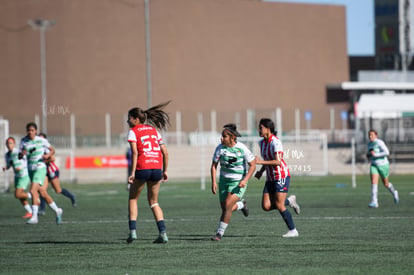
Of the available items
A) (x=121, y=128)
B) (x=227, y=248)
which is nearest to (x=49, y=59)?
(x=121, y=128)

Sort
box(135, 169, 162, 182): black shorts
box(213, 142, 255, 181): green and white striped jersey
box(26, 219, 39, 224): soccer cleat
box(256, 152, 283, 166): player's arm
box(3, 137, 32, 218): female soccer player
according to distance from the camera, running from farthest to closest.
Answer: box(3, 137, 32, 218): female soccer player, box(26, 219, 39, 224): soccer cleat, box(213, 142, 255, 181): green and white striped jersey, box(256, 152, 283, 166): player's arm, box(135, 169, 162, 182): black shorts

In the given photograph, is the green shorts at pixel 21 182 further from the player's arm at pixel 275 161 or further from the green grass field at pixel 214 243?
the player's arm at pixel 275 161

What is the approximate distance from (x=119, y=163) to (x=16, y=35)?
72.5 feet

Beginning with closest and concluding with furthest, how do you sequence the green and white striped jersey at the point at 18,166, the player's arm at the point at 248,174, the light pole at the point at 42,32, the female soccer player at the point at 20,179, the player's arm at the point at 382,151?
1. the player's arm at the point at 248,174
2. the female soccer player at the point at 20,179
3. the green and white striped jersey at the point at 18,166
4. the player's arm at the point at 382,151
5. the light pole at the point at 42,32

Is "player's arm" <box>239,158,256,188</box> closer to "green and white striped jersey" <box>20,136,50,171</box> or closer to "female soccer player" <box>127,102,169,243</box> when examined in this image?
"female soccer player" <box>127,102,169,243</box>

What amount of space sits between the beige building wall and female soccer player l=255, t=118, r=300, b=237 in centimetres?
4052

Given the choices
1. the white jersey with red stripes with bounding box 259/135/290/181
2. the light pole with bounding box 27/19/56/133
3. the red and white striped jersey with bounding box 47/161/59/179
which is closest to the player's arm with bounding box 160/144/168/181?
the white jersey with red stripes with bounding box 259/135/290/181

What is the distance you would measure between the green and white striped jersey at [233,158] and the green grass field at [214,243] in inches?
41.3

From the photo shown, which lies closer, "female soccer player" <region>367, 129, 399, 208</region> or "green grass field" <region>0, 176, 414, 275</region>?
"green grass field" <region>0, 176, 414, 275</region>

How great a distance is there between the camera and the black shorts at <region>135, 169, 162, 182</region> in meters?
13.1

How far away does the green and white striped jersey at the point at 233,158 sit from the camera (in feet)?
45.0

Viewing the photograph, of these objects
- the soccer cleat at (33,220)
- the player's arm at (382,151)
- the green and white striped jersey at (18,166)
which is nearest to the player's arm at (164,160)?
the soccer cleat at (33,220)

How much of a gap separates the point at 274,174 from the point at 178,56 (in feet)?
179

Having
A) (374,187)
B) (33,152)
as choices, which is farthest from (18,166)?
(374,187)
